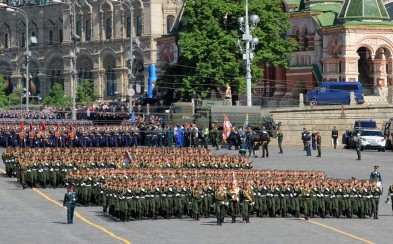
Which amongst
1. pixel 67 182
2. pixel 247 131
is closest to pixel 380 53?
pixel 247 131

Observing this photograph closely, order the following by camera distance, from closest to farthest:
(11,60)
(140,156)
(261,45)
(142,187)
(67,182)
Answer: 1. (142,187)
2. (67,182)
3. (140,156)
4. (261,45)
5. (11,60)

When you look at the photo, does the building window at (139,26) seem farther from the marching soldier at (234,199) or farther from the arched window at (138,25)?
the marching soldier at (234,199)

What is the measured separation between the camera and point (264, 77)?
93.6m

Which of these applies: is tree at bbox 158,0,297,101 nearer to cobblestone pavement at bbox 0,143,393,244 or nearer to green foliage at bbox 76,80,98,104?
cobblestone pavement at bbox 0,143,393,244

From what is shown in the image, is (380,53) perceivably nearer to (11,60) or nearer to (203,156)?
(203,156)

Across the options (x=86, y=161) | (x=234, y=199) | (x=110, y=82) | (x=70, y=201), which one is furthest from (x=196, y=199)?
(x=110, y=82)

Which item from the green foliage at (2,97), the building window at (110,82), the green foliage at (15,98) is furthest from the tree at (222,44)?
the green foliage at (15,98)

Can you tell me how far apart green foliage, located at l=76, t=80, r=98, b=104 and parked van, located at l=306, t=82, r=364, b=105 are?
40251mm

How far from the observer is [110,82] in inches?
4909

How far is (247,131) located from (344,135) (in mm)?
9488

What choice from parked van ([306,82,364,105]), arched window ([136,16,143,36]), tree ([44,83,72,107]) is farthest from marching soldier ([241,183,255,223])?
arched window ([136,16,143,36])

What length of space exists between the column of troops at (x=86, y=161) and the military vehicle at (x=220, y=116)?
18.6 m

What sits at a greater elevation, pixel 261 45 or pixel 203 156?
pixel 261 45

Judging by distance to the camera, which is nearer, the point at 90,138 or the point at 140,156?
the point at 140,156
